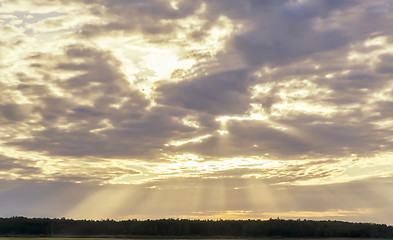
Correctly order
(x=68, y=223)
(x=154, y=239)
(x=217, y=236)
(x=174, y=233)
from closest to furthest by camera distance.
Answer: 1. (x=154, y=239)
2. (x=217, y=236)
3. (x=174, y=233)
4. (x=68, y=223)

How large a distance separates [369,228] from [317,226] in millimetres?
14918

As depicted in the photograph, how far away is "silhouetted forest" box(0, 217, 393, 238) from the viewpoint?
515 ft

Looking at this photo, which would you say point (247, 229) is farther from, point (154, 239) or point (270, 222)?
point (154, 239)

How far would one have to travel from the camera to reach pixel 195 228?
172875mm

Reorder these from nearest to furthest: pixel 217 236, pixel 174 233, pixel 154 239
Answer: pixel 154 239
pixel 217 236
pixel 174 233

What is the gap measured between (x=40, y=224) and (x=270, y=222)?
80422mm

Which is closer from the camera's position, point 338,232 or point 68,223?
point 338,232

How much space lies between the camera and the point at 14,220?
197 m

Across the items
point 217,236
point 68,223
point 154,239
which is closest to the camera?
point 154,239

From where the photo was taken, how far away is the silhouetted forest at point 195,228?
157 meters

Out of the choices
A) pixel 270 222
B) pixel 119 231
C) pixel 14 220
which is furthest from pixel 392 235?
pixel 14 220

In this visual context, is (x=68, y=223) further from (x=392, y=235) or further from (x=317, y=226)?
(x=392, y=235)

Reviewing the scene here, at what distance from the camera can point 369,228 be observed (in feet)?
513

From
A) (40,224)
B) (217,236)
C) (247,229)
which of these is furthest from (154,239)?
(40,224)
